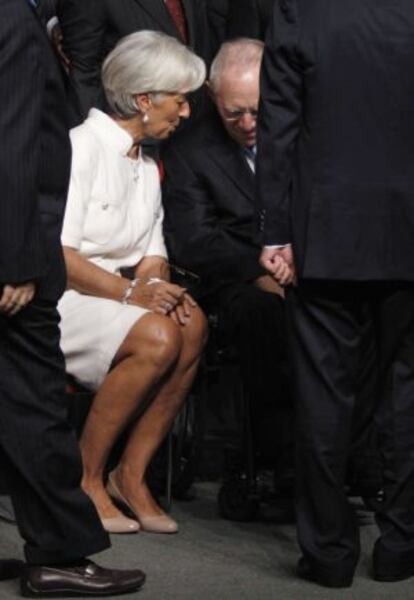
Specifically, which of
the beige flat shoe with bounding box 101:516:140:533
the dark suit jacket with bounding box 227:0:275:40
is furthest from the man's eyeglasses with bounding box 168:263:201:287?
the dark suit jacket with bounding box 227:0:275:40

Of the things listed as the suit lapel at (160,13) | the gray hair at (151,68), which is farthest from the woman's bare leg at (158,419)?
→ the suit lapel at (160,13)

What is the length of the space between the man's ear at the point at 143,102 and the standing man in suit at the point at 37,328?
1584mm

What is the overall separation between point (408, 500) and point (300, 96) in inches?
50.0

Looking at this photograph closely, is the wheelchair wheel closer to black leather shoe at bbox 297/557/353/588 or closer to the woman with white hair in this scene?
the woman with white hair

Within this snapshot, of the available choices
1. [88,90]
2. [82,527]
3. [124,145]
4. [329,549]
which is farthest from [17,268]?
[88,90]

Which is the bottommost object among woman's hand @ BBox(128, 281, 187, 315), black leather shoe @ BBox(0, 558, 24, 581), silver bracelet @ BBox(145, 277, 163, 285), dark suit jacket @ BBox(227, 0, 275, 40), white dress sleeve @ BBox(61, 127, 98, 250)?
black leather shoe @ BBox(0, 558, 24, 581)

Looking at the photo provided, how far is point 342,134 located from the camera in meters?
5.74

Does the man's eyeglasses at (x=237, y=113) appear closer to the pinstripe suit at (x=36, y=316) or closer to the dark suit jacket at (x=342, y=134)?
the dark suit jacket at (x=342, y=134)

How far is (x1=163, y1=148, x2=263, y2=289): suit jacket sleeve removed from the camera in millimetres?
7105

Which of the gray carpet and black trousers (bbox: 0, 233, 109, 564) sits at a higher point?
black trousers (bbox: 0, 233, 109, 564)

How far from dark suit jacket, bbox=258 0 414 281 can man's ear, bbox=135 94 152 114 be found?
50.2 inches

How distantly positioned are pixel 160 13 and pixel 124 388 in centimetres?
200

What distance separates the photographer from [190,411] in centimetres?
721

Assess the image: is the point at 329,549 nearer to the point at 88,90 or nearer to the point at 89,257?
the point at 89,257
